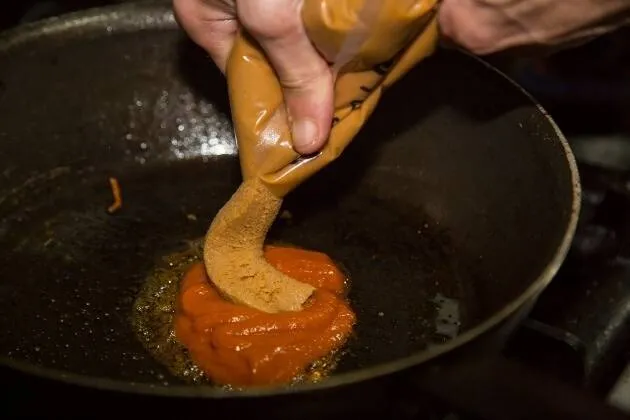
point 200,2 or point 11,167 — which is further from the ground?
point 200,2

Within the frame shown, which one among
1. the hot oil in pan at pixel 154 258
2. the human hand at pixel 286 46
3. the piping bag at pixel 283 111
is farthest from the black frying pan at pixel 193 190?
Result: the human hand at pixel 286 46

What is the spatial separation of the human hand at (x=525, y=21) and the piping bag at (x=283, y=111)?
0.02 m

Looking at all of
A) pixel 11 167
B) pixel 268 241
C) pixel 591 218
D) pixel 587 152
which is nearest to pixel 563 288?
pixel 591 218

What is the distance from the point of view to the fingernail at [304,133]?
777mm

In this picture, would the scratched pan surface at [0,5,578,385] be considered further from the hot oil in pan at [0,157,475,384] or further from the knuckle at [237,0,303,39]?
the knuckle at [237,0,303,39]

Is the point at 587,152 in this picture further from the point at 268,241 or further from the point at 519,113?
the point at 268,241

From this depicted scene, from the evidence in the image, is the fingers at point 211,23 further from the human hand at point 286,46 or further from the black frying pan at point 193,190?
the black frying pan at point 193,190

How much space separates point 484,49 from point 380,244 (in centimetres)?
28

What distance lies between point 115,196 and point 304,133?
13.9 inches

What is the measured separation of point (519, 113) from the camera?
924 mm

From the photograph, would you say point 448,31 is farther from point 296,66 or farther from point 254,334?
point 254,334

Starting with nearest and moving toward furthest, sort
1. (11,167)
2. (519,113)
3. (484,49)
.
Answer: (484,49), (519,113), (11,167)

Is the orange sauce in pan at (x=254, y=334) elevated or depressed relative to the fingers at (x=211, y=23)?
depressed

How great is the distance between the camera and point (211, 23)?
0.84 meters
